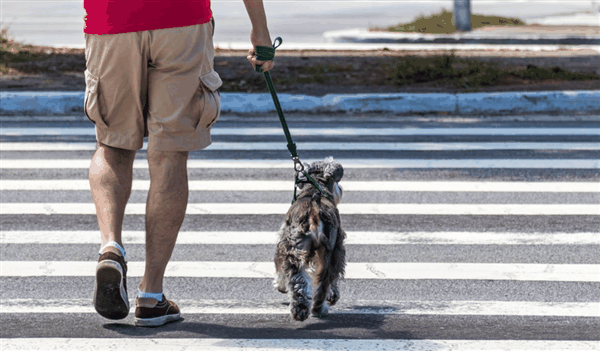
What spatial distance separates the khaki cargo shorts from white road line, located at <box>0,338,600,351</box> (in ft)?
2.62

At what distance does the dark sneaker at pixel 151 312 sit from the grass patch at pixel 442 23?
17.1m

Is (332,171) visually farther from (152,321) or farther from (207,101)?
(152,321)

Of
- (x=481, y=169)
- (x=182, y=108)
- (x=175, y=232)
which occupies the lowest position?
(x=481, y=169)

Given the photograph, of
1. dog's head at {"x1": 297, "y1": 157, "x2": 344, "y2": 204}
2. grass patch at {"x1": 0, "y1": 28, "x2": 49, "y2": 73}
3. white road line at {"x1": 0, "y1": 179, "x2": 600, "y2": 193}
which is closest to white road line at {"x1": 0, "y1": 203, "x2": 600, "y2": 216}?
white road line at {"x1": 0, "y1": 179, "x2": 600, "y2": 193}

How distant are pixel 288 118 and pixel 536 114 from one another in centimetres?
284

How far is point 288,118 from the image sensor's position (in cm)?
959

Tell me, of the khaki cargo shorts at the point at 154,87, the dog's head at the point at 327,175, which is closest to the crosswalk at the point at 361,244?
the dog's head at the point at 327,175

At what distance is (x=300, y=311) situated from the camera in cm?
357

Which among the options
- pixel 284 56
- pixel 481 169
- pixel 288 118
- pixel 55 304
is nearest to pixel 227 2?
pixel 284 56

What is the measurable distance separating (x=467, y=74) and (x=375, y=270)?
727 centimetres

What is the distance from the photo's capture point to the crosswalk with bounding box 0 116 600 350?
3.59m

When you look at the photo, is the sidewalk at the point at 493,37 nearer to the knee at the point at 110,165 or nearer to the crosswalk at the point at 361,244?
the crosswalk at the point at 361,244

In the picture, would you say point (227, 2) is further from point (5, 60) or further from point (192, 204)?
point (192, 204)

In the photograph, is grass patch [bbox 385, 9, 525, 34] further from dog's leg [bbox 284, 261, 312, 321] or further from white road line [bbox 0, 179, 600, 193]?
dog's leg [bbox 284, 261, 312, 321]
